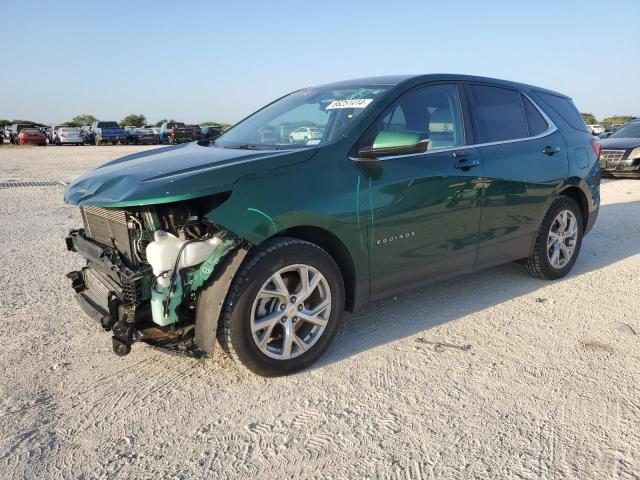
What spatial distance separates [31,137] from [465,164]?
1494 inches

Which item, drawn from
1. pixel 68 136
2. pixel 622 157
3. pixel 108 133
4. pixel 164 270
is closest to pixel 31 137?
pixel 68 136

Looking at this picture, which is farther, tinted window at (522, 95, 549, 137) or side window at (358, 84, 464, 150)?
tinted window at (522, 95, 549, 137)

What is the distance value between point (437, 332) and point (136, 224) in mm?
2166

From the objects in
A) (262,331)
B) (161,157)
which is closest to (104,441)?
(262,331)

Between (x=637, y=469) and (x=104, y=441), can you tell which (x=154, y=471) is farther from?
(x=637, y=469)

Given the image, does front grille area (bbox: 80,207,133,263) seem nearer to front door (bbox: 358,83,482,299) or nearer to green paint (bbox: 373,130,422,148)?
front door (bbox: 358,83,482,299)

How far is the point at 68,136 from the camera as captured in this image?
37.6 metres

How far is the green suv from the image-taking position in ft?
9.33

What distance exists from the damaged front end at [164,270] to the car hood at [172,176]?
0.14 meters

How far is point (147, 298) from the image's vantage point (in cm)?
286

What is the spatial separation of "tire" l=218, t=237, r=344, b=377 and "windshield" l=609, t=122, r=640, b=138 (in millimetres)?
13166

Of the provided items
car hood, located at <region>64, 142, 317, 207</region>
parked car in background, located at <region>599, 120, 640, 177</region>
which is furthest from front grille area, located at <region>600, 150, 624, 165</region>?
car hood, located at <region>64, 142, 317, 207</region>

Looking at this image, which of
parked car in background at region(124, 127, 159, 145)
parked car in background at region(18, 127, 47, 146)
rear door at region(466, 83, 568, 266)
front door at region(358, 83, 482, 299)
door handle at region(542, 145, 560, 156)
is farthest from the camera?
parked car in background at region(124, 127, 159, 145)

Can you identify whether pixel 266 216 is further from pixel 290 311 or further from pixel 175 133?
pixel 175 133
